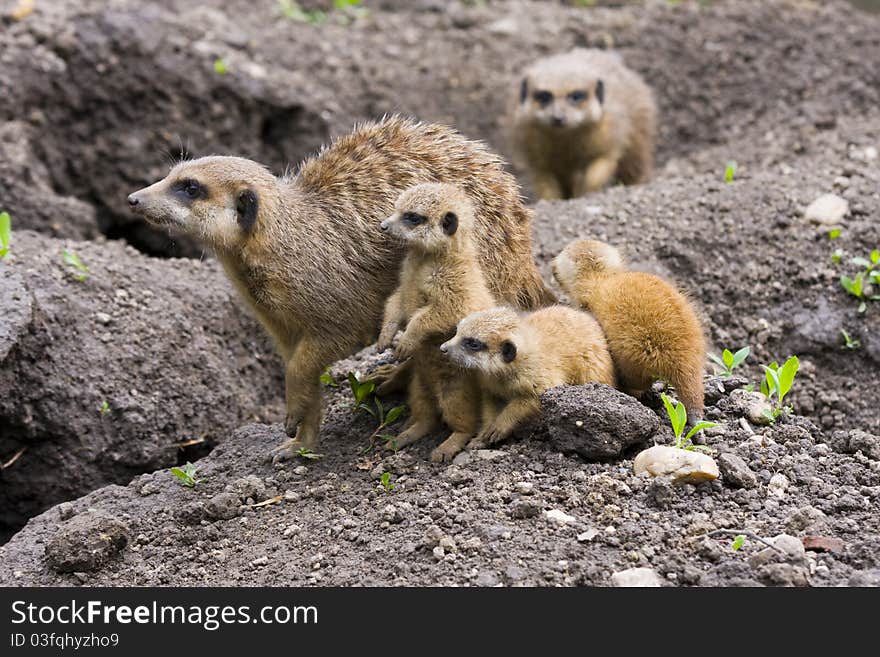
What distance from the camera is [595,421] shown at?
4.42 metres

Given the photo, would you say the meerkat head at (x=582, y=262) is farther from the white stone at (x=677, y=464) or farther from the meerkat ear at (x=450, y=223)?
the white stone at (x=677, y=464)

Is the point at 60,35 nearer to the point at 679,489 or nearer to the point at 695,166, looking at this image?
the point at 695,166

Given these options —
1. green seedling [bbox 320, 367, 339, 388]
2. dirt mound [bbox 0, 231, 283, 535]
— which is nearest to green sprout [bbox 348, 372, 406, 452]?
green seedling [bbox 320, 367, 339, 388]

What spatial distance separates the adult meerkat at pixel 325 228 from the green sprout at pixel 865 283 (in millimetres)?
1897

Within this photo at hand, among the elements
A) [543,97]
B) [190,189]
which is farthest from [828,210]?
[190,189]

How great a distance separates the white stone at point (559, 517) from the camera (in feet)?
13.6

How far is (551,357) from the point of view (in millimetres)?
4633

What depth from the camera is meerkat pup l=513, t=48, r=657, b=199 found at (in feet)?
31.0

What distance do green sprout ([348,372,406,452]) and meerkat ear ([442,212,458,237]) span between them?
1004 mm

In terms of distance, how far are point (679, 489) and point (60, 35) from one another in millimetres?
6261

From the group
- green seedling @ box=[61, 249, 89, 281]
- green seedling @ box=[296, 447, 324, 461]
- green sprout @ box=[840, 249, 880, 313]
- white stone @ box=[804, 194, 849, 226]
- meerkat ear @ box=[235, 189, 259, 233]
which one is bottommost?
green seedling @ box=[296, 447, 324, 461]

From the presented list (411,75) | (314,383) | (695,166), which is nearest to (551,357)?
(314,383)

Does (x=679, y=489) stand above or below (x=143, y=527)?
above

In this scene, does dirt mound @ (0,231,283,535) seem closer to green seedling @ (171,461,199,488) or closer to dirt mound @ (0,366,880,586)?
dirt mound @ (0,366,880,586)
